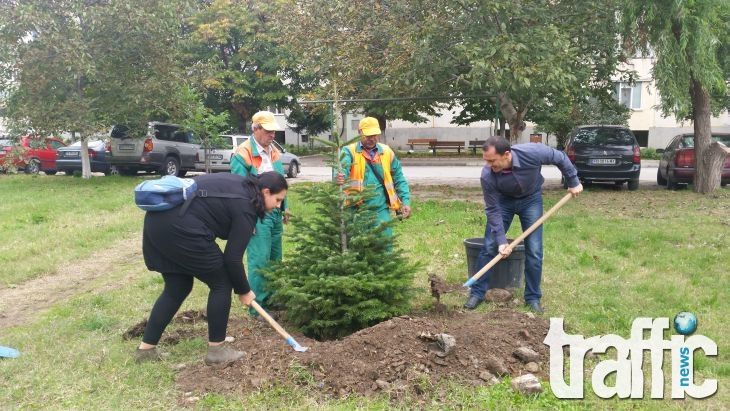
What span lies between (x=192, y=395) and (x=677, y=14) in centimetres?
1097

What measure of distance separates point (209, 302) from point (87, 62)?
44.9 feet

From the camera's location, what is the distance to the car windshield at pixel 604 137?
52.0ft

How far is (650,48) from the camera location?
13227mm

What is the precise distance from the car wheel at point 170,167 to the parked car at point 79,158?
168 centimetres

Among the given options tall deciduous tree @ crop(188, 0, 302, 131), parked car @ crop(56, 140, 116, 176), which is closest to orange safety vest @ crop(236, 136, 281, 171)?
parked car @ crop(56, 140, 116, 176)

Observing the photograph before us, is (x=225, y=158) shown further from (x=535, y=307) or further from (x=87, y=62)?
(x=535, y=307)

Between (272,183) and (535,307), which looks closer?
(272,183)

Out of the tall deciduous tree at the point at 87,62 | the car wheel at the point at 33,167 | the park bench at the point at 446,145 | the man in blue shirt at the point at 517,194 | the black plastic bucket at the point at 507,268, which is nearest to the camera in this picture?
the man in blue shirt at the point at 517,194

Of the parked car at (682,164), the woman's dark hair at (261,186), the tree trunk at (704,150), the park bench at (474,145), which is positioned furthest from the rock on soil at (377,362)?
the park bench at (474,145)

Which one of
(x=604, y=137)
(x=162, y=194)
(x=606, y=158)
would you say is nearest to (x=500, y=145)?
(x=162, y=194)

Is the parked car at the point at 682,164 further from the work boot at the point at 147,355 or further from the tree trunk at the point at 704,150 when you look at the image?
the work boot at the point at 147,355

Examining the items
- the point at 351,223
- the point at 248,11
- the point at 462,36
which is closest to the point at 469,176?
the point at 462,36

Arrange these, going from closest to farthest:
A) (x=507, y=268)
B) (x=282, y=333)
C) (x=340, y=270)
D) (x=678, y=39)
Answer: (x=282, y=333) < (x=340, y=270) < (x=507, y=268) < (x=678, y=39)

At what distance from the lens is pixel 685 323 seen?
552cm
